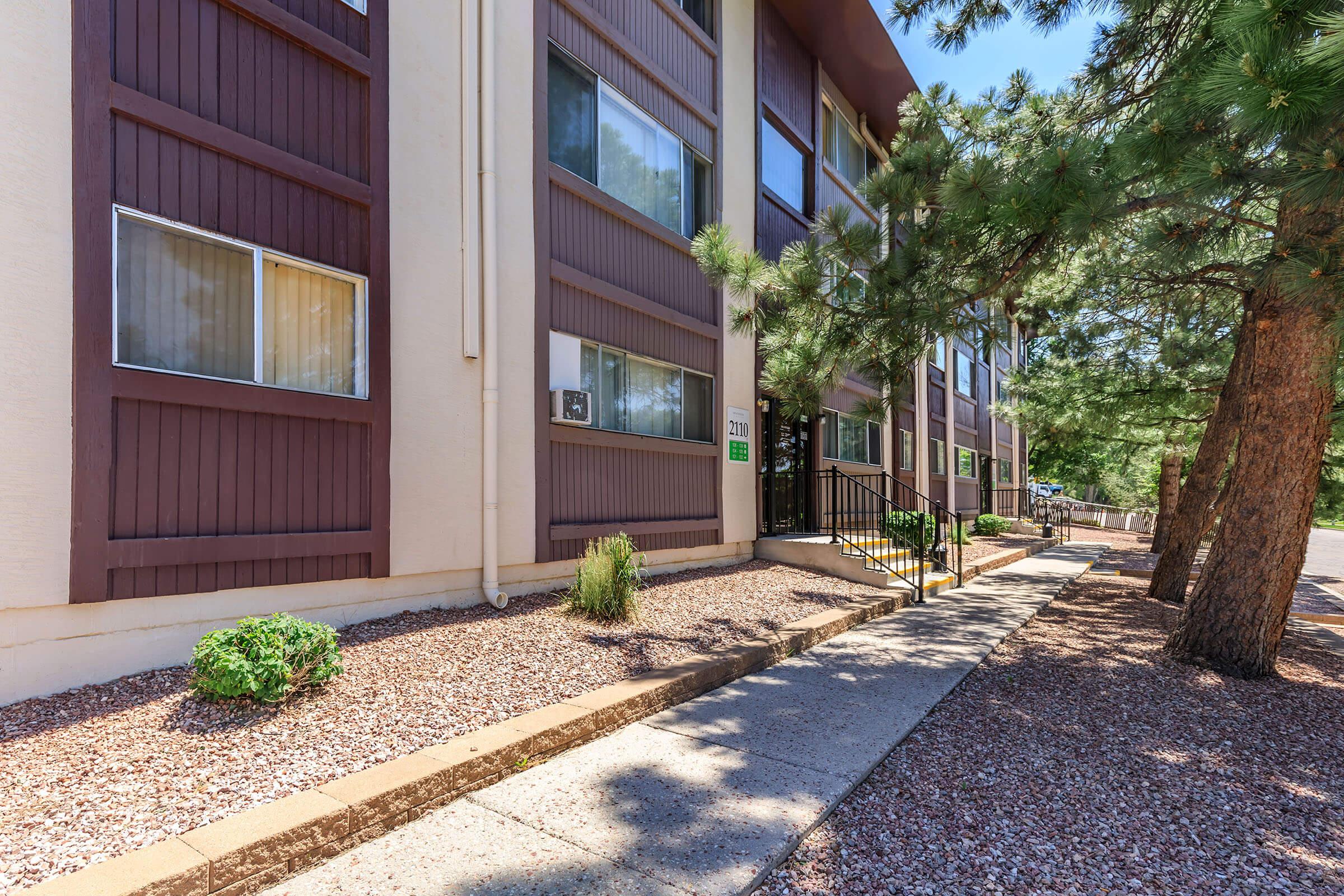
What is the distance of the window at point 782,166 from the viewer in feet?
38.3

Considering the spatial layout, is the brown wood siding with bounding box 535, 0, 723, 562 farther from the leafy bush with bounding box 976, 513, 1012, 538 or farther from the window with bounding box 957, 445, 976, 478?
the window with bounding box 957, 445, 976, 478

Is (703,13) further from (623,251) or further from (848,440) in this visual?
(848,440)

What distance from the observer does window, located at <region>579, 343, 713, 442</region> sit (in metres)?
8.16

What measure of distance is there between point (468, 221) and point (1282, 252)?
240 inches

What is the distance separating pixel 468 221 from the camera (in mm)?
6574

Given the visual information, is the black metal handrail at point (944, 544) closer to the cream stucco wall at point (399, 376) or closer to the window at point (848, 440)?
the window at point (848, 440)

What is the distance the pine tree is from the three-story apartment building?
2.06m

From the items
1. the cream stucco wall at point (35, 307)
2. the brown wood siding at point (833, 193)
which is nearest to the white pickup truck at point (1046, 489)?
the brown wood siding at point (833, 193)

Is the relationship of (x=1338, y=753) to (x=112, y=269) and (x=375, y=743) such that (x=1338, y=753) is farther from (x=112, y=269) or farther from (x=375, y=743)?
(x=112, y=269)

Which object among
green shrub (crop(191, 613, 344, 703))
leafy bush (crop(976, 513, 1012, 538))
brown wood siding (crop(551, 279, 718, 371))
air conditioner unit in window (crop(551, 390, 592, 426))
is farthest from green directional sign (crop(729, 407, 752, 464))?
leafy bush (crop(976, 513, 1012, 538))

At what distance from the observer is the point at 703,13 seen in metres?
10.5

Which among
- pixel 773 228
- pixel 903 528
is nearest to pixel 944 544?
pixel 903 528

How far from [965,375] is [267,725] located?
23020 millimetres

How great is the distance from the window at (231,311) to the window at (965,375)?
62.5ft
